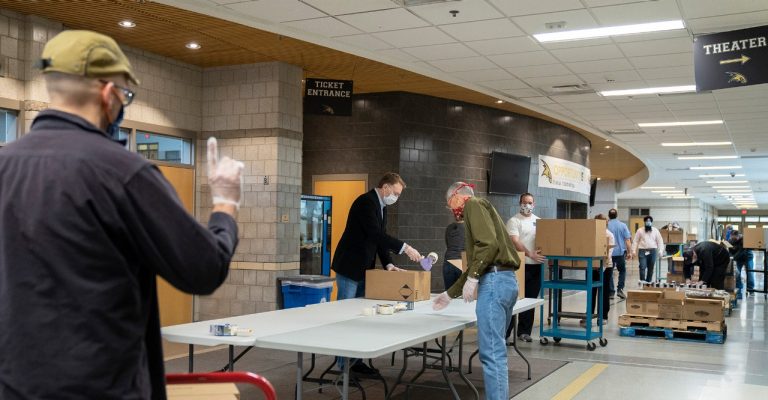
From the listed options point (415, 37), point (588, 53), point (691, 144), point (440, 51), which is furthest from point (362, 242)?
point (691, 144)

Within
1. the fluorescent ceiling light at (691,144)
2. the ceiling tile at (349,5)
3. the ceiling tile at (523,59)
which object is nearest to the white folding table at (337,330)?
the ceiling tile at (349,5)

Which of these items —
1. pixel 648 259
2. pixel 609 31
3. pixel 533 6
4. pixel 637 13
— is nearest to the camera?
pixel 533 6

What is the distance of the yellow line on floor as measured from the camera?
5816 millimetres

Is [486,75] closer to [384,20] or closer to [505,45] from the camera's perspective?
[505,45]

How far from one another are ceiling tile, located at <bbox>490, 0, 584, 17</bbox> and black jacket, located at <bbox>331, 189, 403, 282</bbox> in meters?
2.04

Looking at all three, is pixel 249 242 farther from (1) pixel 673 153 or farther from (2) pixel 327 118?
(1) pixel 673 153

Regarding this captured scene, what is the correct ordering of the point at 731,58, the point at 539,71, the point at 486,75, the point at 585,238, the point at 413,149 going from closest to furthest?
the point at 731,58 < the point at 585,238 < the point at 539,71 < the point at 486,75 < the point at 413,149

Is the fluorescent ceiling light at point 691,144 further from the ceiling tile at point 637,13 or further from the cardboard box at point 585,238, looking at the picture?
the ceiling tile at point 637,13

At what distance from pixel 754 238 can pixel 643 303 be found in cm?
830

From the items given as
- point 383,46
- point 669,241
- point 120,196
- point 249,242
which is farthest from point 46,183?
point 669,241

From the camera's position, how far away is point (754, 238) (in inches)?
621

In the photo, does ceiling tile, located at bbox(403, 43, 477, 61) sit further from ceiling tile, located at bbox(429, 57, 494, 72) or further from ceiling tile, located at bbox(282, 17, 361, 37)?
ceiling tile, located at bbox(282, 17, 361, 37)

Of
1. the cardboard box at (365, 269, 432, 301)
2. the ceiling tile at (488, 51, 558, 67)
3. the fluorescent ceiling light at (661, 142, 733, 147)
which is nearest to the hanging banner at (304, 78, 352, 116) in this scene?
the ceiling tile at (488, 51, 558, 67)

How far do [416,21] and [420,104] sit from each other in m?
5.02
